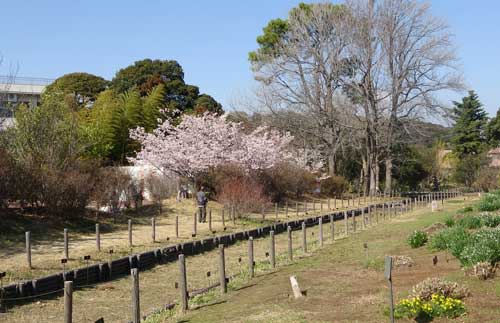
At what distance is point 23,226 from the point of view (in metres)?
21.8

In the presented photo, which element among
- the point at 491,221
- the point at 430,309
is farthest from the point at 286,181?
the point at 430,309

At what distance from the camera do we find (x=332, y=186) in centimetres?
4909

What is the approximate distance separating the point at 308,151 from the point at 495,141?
1380 inches

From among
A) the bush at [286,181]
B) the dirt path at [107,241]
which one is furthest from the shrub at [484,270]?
the bush at [286,181]

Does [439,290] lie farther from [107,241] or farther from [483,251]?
[107,241]

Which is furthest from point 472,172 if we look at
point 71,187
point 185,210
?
point 71,187

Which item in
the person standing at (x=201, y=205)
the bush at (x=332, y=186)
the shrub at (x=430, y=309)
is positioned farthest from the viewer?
the bush at (x=332, y=186)

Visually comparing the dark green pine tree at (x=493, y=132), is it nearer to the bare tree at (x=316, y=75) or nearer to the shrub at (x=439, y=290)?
the bare tree at (x=316, y=75)

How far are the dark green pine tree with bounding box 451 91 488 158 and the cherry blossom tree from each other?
133ft

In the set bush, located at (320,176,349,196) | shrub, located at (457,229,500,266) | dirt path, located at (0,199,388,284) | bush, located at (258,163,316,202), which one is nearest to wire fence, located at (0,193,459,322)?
dirt path, located at (0,199,388,284)

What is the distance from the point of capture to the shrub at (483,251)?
32.6ft

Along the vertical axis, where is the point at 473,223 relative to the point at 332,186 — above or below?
below

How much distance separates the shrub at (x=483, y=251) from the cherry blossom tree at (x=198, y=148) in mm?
23696

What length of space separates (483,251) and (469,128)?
221 ft
